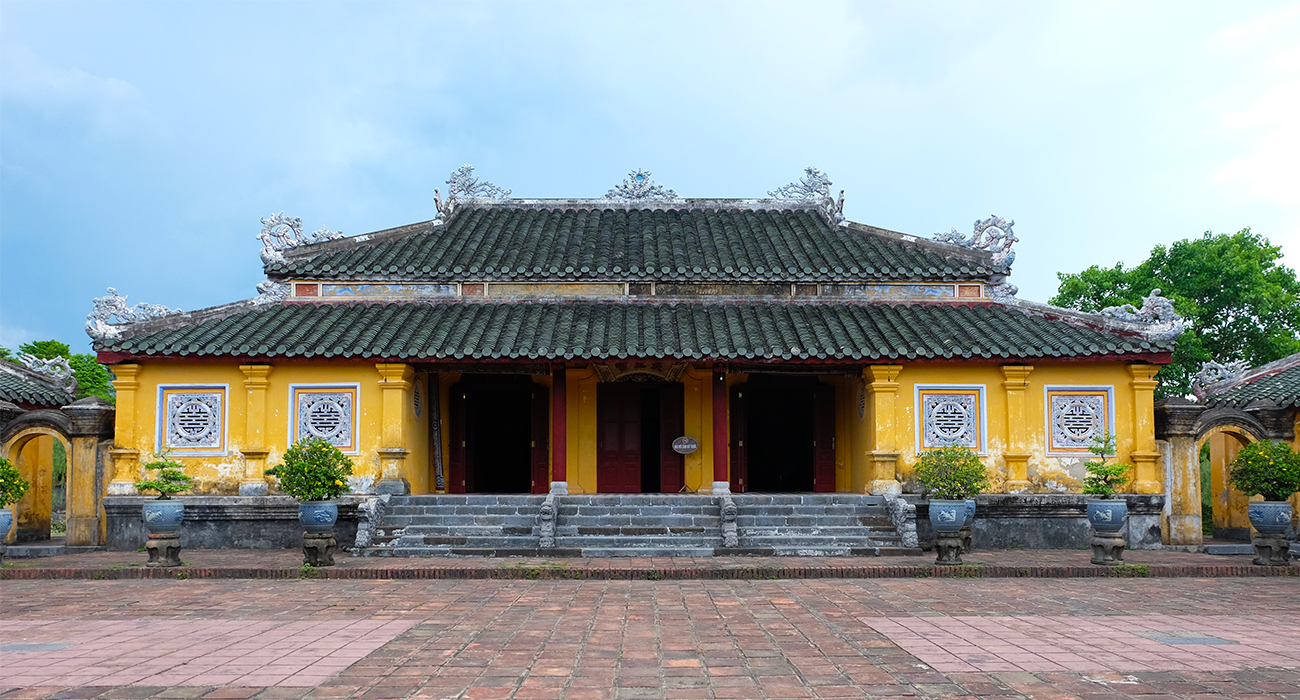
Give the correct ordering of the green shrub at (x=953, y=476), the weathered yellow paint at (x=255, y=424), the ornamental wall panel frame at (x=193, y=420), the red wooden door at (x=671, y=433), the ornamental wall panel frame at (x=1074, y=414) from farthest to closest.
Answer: the red wooden door at (x=671, y=433) → the ornamental wall panel frame at (x=1074, y=414) → the ornamental wall panel frame at (x=193, y=420) → the weathered yellow paint at (x=255, y=424) → the green shrub at (x=953, y=476)

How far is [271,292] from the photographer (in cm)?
1586

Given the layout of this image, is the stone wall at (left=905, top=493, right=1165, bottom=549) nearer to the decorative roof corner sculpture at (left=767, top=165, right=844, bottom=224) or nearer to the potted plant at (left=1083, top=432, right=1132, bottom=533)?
the potted plant at (left=1083, top=432, right=1132, bottom=533)

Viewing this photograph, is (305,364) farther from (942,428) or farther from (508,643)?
(942,428)

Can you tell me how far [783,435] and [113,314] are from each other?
487 inches

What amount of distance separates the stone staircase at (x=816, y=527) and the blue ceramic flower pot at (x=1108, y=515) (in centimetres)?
230

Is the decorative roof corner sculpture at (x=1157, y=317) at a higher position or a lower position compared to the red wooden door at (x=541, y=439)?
higher

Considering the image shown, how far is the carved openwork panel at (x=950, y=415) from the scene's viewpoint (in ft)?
47.2

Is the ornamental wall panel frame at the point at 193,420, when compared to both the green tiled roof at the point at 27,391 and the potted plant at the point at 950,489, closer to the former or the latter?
the green tiled roof at the point at 27,391

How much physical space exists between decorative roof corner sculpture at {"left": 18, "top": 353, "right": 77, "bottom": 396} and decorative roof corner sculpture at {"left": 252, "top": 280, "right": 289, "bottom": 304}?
454 cm

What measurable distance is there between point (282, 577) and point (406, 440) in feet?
12.8

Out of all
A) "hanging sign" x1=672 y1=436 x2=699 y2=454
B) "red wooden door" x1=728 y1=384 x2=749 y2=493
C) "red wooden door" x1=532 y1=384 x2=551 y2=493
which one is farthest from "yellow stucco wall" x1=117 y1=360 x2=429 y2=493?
"red wooden door" x1=728 y1=384 x2=749 y2=493

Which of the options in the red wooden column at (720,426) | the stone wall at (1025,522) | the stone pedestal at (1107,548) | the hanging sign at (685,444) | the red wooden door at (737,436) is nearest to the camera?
the stone pedestal at (1107,548)

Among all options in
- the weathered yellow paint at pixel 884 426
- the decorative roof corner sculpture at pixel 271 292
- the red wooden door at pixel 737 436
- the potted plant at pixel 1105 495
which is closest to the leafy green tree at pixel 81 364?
the decorative roof corner sculpture at pixel 271 292

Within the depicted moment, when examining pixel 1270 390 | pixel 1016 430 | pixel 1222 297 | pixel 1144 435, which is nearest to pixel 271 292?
pixel 1016 430
